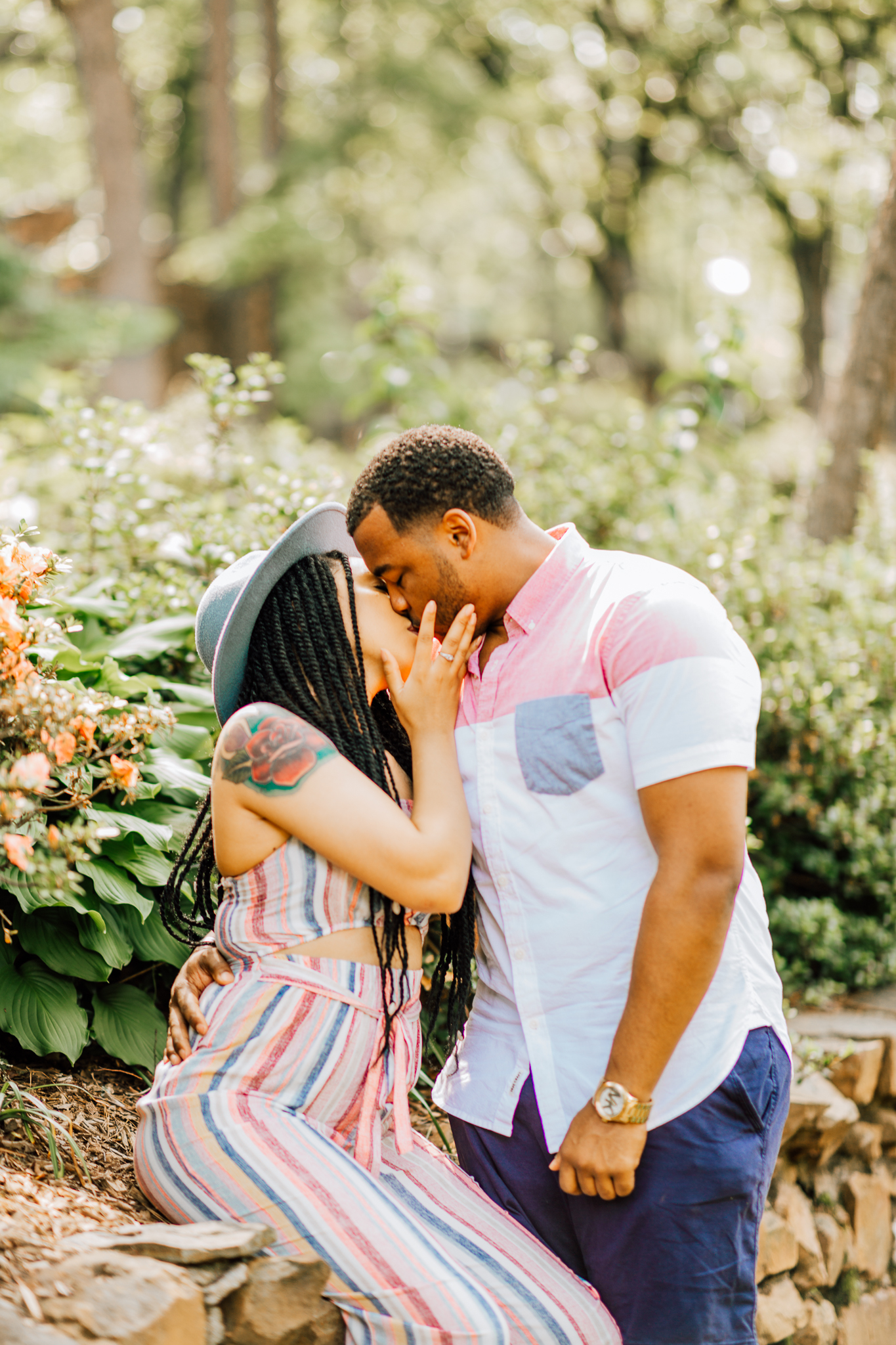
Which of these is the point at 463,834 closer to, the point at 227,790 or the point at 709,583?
the point at 227,790

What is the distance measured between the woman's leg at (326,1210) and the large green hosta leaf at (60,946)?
2.23 ft

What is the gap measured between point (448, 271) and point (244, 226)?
7.90m

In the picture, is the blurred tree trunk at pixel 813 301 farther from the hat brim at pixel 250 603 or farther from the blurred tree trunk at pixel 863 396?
the hat brim at pixel 250 603

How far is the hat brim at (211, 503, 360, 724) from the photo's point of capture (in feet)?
7.19

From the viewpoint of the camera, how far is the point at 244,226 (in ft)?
55.2

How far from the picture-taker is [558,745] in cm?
209

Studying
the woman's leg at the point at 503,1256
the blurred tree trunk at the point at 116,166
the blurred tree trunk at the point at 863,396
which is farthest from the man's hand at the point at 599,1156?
the blurred tree trunk at the point at 116,166

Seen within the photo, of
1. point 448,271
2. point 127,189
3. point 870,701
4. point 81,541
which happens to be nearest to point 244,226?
point 127,189

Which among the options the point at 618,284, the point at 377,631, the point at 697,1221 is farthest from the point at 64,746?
the point at 618,284

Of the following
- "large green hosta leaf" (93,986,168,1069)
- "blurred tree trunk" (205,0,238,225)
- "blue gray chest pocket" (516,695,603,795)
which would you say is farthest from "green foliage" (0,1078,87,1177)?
"blurred tree trunk" (205,0,238,225)

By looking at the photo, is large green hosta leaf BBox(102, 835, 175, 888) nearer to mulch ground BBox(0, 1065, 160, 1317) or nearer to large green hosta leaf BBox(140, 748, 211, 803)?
large green hosta leaf BBox(140, 748, 211, 803)

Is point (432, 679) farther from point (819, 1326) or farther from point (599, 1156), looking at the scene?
point (819, 1326)

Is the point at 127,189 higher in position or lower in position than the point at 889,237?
higher

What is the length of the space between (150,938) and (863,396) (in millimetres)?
6041
